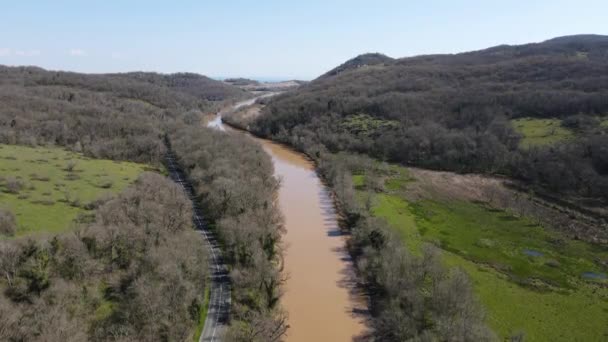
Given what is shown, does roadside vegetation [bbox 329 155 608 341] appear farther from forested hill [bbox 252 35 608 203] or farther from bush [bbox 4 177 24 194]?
bush [bbox 4 177 24 194]

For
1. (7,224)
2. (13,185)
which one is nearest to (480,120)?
(13,185)

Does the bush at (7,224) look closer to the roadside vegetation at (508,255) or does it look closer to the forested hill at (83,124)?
the roadside vegetation at (508,255)

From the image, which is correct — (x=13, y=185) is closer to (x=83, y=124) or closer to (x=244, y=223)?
(x=244, y=223)

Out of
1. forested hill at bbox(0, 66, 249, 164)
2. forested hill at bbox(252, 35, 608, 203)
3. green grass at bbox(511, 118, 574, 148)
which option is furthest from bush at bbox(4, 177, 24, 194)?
green grass at bbox(511, 118, 574, 148)

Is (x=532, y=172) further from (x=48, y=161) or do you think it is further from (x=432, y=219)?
(x=48, y=161)

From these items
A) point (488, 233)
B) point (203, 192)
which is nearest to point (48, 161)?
point (203, 192)

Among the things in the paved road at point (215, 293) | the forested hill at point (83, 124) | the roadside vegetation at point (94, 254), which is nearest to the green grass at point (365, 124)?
the forested hill at point (83, 124)
